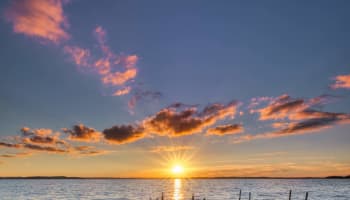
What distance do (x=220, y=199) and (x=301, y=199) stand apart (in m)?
22.3

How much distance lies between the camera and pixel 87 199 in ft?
323

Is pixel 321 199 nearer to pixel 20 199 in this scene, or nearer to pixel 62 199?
pixel 62 199

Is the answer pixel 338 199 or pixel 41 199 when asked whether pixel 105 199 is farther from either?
pixel 338 199

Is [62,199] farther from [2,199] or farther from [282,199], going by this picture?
[282,199]

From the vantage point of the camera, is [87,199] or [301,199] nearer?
[301,199]

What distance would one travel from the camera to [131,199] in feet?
307

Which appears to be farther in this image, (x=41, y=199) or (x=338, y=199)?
(x=41, y=199)

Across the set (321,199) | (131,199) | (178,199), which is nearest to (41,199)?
(131,199)

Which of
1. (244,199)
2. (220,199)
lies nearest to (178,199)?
(220,199)

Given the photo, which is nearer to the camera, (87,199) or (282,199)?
(282,199)

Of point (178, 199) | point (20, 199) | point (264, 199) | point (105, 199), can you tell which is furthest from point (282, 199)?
point (20, 199)

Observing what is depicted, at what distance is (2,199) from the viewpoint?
94.8 meters

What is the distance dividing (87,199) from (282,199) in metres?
57.3

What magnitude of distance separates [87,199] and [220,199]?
132ft
